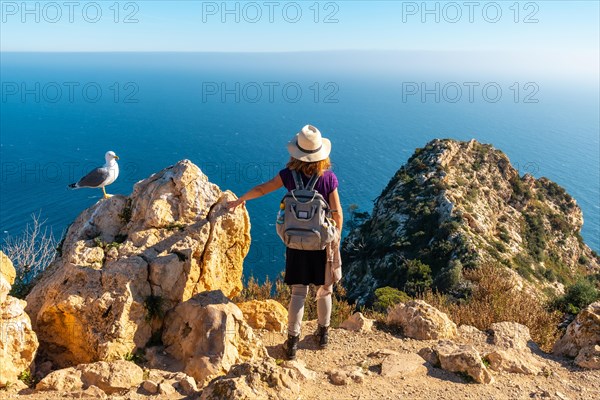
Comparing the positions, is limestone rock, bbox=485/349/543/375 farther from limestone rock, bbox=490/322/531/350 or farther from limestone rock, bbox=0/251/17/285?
limestone rock, bbox=0/251/17/285

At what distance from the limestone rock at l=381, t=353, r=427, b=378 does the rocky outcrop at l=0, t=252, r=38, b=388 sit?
157 inches

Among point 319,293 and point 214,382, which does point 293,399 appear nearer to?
point 214,382

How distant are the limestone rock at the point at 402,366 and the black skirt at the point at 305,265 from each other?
1.31m

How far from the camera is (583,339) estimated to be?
21.3 ft

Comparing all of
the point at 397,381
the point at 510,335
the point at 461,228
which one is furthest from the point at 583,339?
the point at 461,228

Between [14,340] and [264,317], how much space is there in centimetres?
321

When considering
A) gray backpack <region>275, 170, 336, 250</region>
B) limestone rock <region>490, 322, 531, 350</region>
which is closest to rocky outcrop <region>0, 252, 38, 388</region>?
gray backpack <region>275, 170, 336, 250</region>

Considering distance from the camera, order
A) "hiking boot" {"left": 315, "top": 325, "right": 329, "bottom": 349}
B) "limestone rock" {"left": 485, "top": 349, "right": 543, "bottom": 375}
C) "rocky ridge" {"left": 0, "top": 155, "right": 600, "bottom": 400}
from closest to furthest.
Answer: "rocky ridge" {"left": 0, "top": 155, "right": 600, "bottom": 400} < "limestone rock" {"left": 485, "top": 349, "right": 543, "bottom": 375} < "hiking boot" {"left": 315, "top": 325, "right": 329, "bottom": 349}

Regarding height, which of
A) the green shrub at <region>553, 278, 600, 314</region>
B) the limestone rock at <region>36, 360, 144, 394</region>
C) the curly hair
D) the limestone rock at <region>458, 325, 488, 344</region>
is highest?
the curly hair

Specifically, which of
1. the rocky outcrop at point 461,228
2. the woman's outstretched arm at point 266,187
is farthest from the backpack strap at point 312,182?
the rocky outcrop at point 461,228

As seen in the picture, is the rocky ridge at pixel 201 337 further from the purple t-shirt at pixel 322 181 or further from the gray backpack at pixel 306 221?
the purple t-shirt at pixel 322 181

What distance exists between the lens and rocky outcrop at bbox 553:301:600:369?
623cm

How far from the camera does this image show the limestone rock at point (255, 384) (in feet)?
13.3

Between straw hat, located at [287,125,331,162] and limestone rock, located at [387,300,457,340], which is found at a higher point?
straw hat, located at [287,125,331,162]
